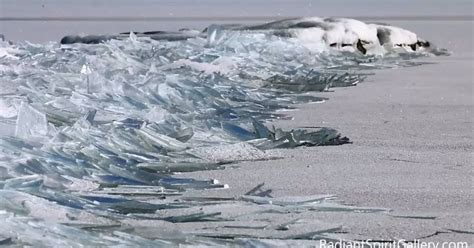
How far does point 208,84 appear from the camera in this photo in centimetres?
378

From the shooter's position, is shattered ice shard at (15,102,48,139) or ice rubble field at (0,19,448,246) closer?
ice rubble field at (0,19,448,246)

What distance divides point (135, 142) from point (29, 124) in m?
0.25

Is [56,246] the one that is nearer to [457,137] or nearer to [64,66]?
[457,137]

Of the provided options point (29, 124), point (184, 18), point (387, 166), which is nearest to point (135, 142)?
point (29, 124)

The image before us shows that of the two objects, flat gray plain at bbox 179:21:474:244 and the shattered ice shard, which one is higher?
the shattered ice shard

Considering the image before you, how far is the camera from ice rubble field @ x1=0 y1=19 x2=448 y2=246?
1.60m

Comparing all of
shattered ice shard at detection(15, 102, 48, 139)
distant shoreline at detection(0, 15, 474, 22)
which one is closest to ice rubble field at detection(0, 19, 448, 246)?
shattered ice shard at detection(15, 102, 48, 139)

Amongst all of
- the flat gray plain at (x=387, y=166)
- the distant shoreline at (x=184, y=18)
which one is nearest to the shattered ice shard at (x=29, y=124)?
the flat gray plain at (x=387, y=166)

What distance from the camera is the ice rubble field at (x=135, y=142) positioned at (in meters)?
1.60

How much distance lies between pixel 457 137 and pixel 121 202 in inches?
49.2

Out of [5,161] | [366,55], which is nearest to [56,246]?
[5,161]

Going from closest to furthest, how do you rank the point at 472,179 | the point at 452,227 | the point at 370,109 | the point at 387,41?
the point at 452,227
the point at 472,179
the point at 370,109
the point at 387,41

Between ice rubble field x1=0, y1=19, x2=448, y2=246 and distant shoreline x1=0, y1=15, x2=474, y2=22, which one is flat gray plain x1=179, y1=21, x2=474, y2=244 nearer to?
ice rubble field x1=0, y1=19, x2=448, y2=246

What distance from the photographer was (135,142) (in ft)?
7.54
